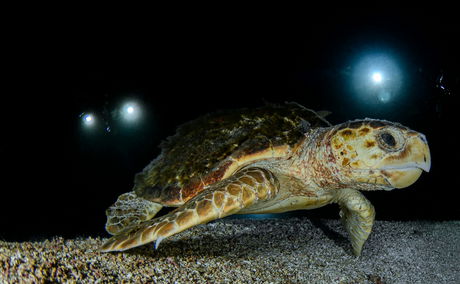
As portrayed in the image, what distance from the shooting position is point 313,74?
1120 cm

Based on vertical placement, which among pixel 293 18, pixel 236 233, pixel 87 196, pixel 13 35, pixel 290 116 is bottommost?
pixel 87 196

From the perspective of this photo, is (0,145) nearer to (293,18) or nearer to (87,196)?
(87,196)

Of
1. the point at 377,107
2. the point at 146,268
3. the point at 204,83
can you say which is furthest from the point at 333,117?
the point at 146,268

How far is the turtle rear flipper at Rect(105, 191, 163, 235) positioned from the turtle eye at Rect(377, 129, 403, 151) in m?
2.28

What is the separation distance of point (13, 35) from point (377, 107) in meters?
11.5

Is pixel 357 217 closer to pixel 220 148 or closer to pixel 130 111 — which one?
pixel 220 148

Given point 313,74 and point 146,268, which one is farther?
point 313,74

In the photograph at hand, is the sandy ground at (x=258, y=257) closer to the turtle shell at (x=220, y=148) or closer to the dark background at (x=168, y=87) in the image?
the turtle shell at (x=220, y=148)

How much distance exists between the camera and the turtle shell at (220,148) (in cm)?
236

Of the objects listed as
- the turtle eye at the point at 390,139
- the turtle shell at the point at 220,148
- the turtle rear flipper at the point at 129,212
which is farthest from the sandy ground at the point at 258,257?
the turtle eye at the point at 390,139

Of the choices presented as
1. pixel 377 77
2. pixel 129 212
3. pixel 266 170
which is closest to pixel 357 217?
pixel 266 170

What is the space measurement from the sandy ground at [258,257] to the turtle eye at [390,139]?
42.3 inches

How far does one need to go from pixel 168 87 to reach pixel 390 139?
348 inches

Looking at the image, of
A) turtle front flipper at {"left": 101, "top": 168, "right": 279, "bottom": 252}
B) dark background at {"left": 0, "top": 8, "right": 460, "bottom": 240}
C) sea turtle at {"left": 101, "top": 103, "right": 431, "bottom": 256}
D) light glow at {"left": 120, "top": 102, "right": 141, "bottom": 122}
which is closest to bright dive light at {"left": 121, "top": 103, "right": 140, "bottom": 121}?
light glow at {"left": 120, "top": 102, "right": 141, "bottom": 122}
